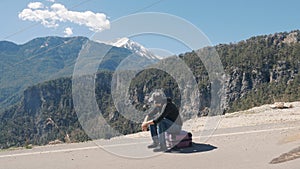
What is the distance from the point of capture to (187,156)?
357 inches

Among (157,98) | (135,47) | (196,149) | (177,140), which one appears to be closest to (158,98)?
(157,98)

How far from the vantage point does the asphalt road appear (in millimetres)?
7924

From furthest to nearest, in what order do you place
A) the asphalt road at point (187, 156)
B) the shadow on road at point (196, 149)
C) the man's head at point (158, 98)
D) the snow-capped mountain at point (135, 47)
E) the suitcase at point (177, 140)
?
the man's head at point (158, 98), the suitcase at point (177, 140), the shadow on road at point (196, 149), the snow-capped mountain at point (135, 47), the asphalt road at point (187, 156)

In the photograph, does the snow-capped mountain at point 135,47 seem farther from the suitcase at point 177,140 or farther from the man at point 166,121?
the suitcase at point 177,140

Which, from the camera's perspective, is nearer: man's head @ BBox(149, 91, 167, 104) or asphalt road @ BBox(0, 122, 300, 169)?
asphalt road @ BBox(0, 122, 300, 169)

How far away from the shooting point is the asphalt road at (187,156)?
7.92m

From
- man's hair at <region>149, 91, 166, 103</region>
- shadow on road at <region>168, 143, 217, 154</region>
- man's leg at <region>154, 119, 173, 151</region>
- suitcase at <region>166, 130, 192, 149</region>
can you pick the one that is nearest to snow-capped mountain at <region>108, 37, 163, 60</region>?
man's hair at <region>149, 91, 166, 103</region>

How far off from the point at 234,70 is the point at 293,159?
15924 centimetres

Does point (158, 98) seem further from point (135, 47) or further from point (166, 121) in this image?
point (135, 47)

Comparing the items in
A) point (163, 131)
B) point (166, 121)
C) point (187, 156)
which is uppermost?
point (166, 121)

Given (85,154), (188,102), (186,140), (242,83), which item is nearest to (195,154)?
(186,140)

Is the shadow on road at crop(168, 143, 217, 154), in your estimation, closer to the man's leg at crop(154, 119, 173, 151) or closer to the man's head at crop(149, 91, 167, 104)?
the man's leg at crop(154, 119, 173, 151)

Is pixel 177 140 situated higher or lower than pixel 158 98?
lower

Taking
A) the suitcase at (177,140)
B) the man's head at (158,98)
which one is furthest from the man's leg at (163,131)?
the man's head at (158,98)
